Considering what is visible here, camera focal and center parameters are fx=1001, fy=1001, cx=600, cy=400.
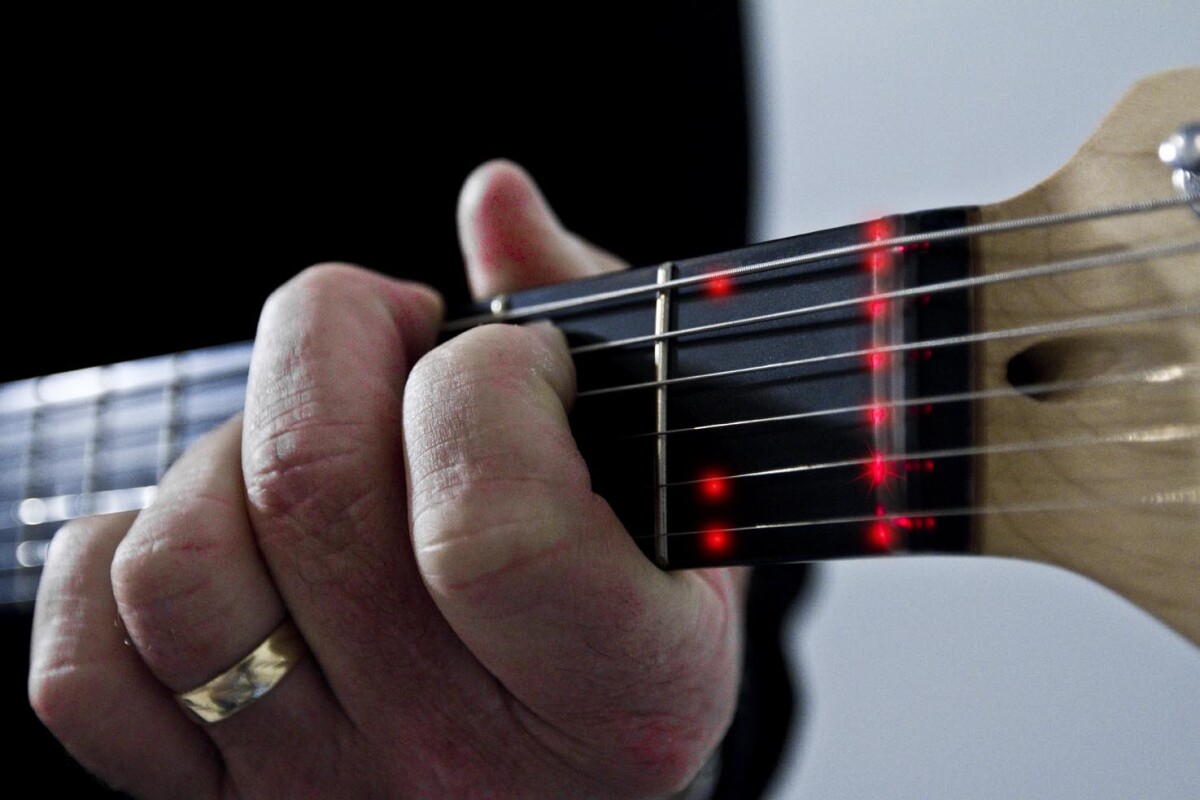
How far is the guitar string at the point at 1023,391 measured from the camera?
1.18 ft

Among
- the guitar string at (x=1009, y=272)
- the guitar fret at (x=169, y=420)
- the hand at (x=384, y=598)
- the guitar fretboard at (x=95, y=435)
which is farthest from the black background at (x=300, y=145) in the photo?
the guitar string at (x=1009, y=272)

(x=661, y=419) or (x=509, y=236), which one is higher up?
(x=509, y=236)

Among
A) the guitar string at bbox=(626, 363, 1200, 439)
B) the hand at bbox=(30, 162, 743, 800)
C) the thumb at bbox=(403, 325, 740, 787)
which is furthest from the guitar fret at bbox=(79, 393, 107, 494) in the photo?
the guitar string at bbox=(626, 363, 1200, 439)

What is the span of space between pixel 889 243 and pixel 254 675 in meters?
0.36

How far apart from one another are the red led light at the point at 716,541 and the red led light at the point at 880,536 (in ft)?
0.21

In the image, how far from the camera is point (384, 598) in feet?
1.54

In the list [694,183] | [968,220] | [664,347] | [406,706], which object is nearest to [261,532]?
[406,706]

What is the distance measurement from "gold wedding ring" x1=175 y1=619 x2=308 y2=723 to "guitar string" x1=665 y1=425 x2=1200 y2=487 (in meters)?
0.25

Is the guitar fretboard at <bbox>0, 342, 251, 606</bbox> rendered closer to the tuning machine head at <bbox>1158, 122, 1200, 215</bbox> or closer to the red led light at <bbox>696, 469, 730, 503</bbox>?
the red led light at <bbox>696, 469, 730, 503</bbox>

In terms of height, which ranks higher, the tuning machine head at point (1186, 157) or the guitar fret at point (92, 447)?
the tuning machine head at point (1186, 157)

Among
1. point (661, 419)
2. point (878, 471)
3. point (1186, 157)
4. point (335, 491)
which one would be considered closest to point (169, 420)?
point (335, 491)

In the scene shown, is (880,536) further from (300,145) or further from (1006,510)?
(300,145)

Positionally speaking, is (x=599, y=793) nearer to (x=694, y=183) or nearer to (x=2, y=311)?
(x=694, y=183)

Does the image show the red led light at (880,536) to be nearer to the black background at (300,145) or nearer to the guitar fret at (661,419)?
the guitar fret at (661,419)
